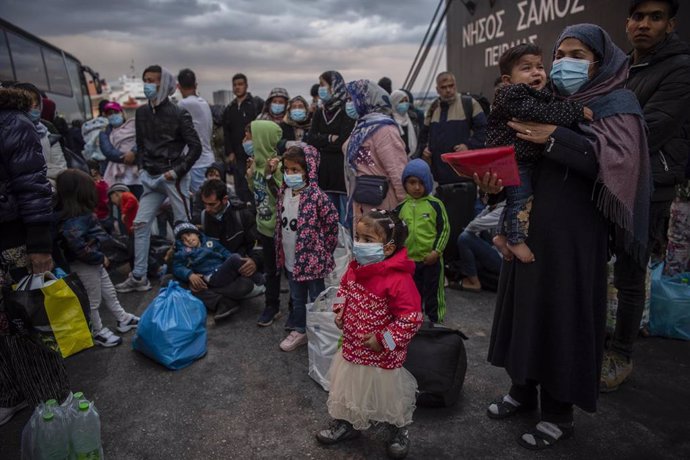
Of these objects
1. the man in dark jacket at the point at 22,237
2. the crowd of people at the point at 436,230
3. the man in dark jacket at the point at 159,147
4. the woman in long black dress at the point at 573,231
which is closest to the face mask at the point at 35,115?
the crowd of people at the point at 436,230

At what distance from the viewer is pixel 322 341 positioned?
3.19 meters

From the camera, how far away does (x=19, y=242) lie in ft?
9.27

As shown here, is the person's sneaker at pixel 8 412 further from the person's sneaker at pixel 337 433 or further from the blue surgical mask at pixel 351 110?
the blue surgical mask at pixel 351 110

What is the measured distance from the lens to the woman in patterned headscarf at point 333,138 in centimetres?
480

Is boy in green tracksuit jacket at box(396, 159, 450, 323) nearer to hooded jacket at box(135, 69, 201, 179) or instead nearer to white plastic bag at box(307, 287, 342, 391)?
white plastic bag at box(307, 287, 342, 391)

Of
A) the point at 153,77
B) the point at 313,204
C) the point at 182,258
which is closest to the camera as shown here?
the point at 313,204

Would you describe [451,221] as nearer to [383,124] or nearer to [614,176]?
[383,124]

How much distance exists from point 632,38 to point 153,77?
163 inches

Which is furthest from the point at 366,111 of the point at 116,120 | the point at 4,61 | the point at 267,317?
the point at 4,61

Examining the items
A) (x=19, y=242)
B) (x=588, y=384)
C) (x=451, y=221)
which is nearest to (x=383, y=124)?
(x=451, y=221)

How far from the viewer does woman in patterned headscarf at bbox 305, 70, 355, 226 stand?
4.80m

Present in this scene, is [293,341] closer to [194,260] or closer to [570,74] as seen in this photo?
[194,260]

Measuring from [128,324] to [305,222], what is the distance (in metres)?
1.87

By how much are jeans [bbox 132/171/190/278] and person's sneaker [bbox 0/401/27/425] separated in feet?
6.82
